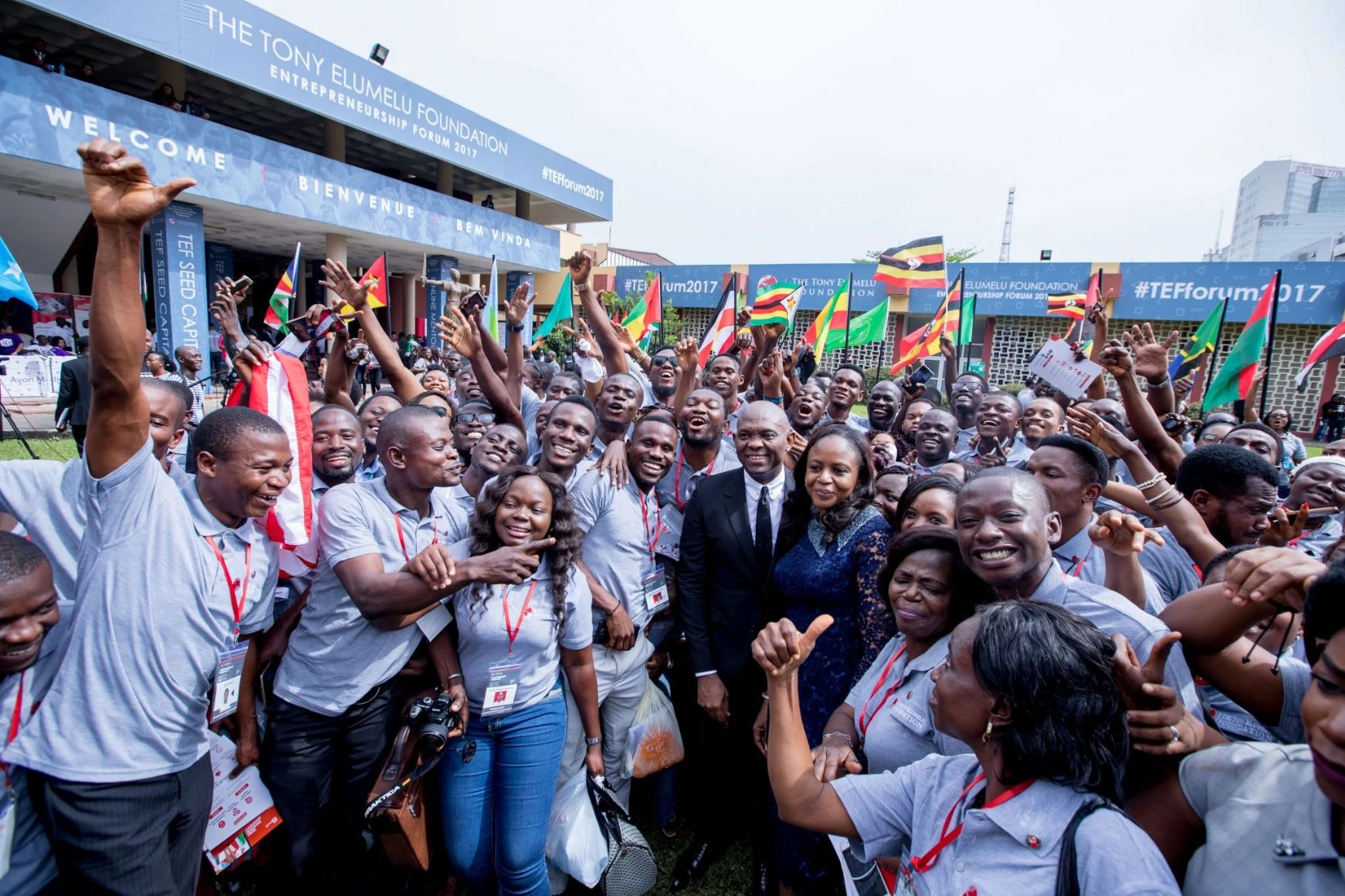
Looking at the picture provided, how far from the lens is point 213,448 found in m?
2.21

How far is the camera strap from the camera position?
2.27 m

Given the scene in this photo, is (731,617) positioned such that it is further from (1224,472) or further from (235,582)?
(1224,472)

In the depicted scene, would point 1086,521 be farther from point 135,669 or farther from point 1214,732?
point 135,669

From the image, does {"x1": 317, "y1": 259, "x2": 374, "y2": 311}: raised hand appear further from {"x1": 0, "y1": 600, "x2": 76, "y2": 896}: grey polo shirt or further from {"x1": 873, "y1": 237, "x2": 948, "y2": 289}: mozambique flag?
{"x1": 873, "y1": 237, "x2": 948, "y2": 289}: mozambique flag

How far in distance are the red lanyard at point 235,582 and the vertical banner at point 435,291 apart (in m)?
19.3

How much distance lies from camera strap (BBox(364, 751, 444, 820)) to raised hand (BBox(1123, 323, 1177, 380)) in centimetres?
437

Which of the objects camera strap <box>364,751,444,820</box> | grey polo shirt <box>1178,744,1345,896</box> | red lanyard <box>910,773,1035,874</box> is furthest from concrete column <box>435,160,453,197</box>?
grey polo shirt <box>1178,744,1345,896</box>

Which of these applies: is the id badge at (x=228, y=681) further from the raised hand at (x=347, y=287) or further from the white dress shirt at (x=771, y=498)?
the raised hand at (x=347, y=287)

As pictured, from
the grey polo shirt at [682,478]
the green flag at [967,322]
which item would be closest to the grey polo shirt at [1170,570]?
the grey polo shirt at [682,478]

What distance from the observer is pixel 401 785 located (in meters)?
2.32

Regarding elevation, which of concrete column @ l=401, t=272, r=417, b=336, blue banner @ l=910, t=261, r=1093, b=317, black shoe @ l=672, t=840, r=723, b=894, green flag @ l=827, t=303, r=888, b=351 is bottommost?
black shoe @ l=672, t=840, r=723, b=894

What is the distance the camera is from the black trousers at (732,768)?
10.0ft

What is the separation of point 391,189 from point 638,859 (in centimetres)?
1881

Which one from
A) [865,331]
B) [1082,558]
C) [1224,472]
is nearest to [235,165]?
[865,331]
